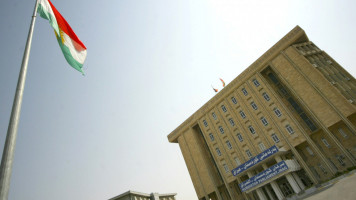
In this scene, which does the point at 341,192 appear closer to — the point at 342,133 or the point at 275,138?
the point at 342,133

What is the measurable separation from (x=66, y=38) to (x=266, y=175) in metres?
27.8

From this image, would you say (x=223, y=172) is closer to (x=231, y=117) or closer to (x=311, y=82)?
(x=231, y=117)

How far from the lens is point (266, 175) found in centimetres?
2628

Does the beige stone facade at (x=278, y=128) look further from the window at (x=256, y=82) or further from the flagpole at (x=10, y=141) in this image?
the flagpole at (x=10, y=141)

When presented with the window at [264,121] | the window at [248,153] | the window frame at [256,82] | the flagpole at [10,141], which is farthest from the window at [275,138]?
the flagpole at [10,141]

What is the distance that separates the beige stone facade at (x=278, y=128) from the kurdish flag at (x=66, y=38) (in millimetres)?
26536

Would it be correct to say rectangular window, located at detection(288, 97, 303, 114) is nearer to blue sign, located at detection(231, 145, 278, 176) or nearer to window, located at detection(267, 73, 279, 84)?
window, located at detection(267, 73, 279, 84)

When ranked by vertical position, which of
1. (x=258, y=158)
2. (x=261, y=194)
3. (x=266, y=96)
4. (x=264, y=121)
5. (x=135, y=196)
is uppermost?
(x=266, y=96)

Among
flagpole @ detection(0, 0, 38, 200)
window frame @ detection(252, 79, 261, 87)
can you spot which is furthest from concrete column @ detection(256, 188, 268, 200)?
flagpole @ detection(0, 0, 38, 200)

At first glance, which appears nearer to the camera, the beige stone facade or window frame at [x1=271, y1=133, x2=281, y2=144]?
the beige stone facade

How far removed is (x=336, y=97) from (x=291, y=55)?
30.3 feet

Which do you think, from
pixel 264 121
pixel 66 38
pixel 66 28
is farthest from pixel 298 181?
pixel 66 28

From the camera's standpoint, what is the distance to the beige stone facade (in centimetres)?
2600

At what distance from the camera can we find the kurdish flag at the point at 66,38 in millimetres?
7441
